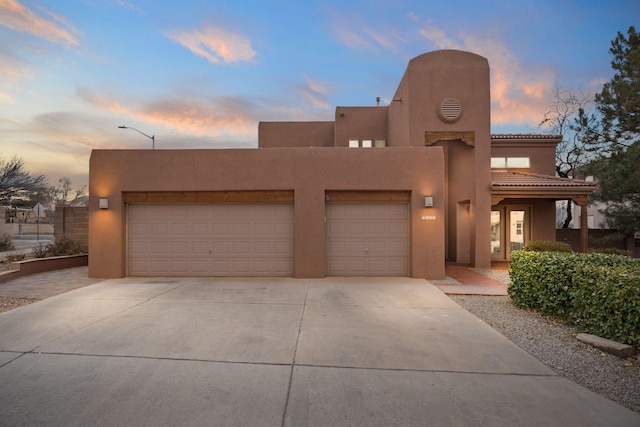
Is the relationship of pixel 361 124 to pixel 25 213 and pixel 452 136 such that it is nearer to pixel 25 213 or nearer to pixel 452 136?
pixel 452 136

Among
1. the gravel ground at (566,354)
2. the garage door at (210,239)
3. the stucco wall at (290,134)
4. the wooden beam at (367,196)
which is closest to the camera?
the gravel ground at (566,354)

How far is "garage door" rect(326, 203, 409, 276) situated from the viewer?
10.3 m

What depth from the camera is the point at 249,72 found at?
53.0 ft

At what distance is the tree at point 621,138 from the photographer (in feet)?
45.1

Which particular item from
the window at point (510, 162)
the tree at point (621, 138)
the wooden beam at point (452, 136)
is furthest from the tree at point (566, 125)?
the wooden beam at point (452, 136)

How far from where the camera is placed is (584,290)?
5.45 m

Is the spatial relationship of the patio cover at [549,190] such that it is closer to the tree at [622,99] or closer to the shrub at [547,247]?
the shrub at [547,247]

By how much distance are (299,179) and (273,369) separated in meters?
6.78

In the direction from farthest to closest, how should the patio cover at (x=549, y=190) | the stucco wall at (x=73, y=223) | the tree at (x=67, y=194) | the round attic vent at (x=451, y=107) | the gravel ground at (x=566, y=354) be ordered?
the tree at (x=67, y=194) < the stucco wall at (x=73, y=223) < the round attic vent at (x=451, y=107) < the patio cover at (x=549, y=190) < the gravel ground at (x=566, y=354)

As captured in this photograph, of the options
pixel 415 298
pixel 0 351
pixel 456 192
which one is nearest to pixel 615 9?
pixel 456 192

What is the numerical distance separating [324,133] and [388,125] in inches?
164

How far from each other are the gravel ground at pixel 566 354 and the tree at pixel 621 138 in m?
11.8

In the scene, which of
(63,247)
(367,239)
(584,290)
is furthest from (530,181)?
(63,247)

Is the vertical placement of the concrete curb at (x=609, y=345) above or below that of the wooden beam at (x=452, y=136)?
below
